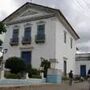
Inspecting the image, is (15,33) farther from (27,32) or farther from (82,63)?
(82,63)

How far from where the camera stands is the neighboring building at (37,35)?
32438 millimetres

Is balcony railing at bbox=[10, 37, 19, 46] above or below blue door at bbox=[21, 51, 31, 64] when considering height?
above

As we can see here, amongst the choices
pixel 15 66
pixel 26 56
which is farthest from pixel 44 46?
pixel 15 66

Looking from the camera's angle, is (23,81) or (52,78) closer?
(23,81)

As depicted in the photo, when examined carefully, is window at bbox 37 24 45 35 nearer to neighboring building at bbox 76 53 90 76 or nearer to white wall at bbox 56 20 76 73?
white wall at bbox 56 20 76 73

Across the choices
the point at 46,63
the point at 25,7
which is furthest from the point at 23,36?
the point at 46,63

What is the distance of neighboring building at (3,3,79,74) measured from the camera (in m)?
32.4

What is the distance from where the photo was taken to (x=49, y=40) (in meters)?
32.4

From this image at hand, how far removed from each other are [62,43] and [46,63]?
19.2 feet

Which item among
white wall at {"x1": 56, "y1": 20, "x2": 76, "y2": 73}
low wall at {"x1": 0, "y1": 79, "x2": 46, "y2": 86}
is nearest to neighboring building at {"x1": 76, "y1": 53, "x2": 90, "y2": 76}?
white wall at {"x1": 56, "y1": 20, "x2": 76, "y2": 73}

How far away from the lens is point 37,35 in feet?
108

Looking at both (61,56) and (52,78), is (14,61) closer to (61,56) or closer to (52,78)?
(52,78)

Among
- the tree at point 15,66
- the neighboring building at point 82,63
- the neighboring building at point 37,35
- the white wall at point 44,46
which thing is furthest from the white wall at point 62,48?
the tree at point 15,66

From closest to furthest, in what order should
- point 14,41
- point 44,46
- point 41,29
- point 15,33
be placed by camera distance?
point 44,46 < point 41,29 < point 14,41 < point 15,33
